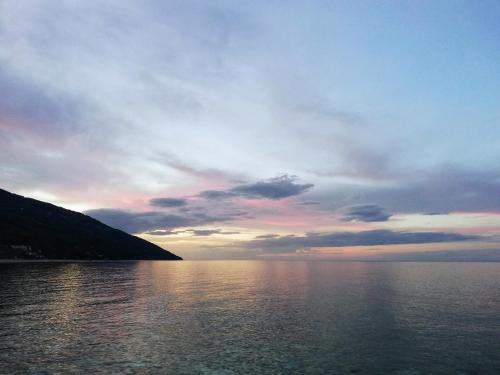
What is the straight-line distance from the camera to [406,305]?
81.4 meters

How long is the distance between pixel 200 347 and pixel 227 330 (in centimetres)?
1020

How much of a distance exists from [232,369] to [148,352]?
1119 cm

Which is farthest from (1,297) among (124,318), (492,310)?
(492,310)

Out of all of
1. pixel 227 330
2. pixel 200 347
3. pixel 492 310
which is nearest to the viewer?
pixel 200 347

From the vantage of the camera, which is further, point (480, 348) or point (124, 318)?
point (124, 318)

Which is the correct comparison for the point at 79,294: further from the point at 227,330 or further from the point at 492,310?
the point at 492,310

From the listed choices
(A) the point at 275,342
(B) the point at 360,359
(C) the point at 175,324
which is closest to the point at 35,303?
(C) the point at 175,324

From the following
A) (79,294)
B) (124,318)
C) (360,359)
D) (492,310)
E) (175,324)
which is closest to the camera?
(360,359)

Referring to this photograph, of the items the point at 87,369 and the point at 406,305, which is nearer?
the point at 87,369

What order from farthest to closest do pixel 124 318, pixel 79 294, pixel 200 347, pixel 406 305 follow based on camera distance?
1. pixel 79 294
2. pixel 406 305
3. pixel 124 318
4. pixel 200 347

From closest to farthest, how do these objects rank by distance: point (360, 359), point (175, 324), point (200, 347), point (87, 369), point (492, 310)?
point (87, 369), point (360, 359), point (200, 347), point (175, 324), point (492, 310)

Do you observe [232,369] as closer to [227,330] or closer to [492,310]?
[227,330]

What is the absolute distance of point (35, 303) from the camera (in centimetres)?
7775

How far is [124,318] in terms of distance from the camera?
6275cm
